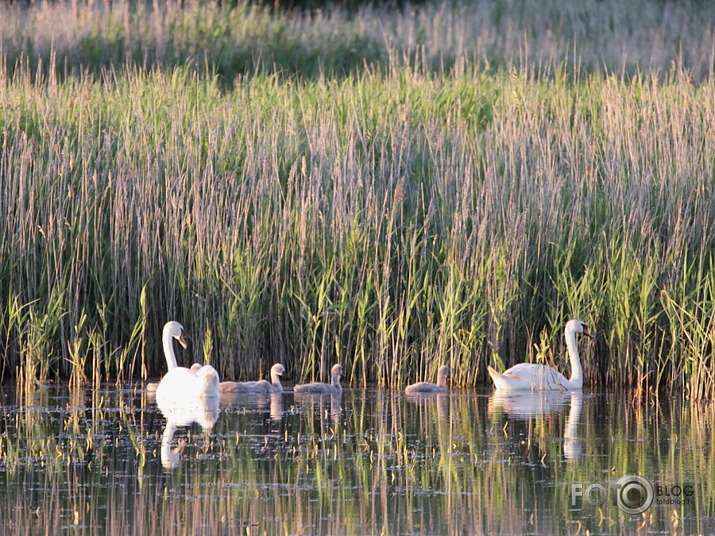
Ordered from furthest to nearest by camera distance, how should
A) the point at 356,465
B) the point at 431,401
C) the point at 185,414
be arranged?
the point at 431,401 < the point at 185,414 < the point at 356,465

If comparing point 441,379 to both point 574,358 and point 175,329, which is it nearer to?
point 574,358

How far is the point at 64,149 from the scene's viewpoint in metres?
9.80

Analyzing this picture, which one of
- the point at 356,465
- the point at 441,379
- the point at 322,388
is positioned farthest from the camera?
the point at 441,379

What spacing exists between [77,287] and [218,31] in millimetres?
10693

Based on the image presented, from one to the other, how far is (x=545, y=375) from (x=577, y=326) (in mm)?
392

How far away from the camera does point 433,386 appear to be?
333 inches

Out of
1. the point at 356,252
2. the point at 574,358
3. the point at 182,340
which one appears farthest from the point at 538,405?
the point at 182,340

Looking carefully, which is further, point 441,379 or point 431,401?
point 441,379

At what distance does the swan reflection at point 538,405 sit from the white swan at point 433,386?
Answer: 13.1 inches

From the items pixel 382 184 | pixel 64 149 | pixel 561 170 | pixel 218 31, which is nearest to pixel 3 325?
pixel 64 149

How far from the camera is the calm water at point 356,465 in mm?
5535

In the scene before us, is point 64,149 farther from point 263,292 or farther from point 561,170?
point 561,170

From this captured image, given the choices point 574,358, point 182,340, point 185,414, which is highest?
point 182,340

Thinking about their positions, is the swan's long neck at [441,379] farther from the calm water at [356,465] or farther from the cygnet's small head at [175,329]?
the cygnet's small head at [175,329]
